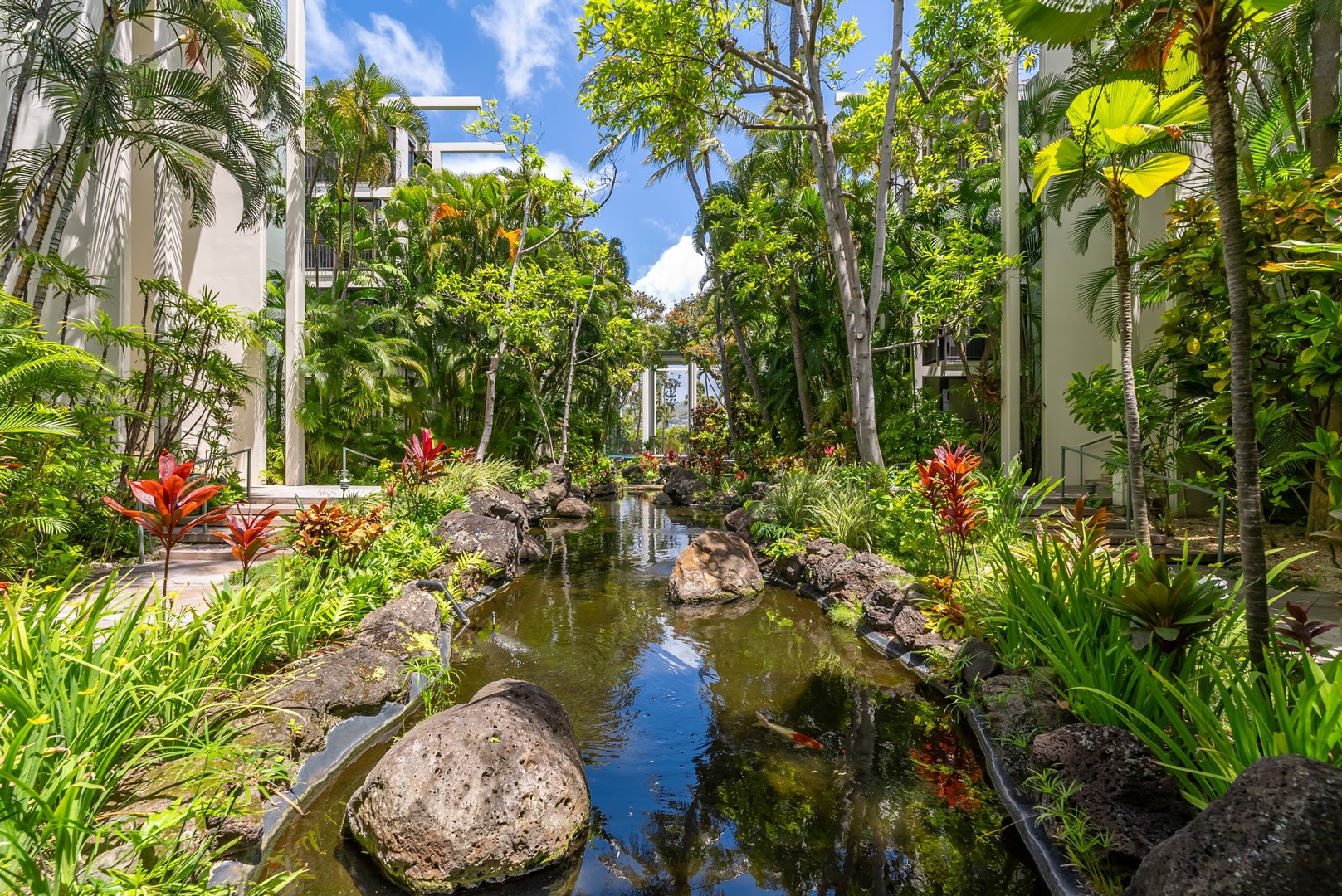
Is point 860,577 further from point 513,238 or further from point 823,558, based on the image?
point 513,238

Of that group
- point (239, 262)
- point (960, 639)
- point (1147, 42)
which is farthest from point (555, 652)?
point (239, 262)

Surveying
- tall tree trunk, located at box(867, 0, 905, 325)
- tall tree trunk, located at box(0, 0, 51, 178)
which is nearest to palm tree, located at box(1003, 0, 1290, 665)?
tall tree trunk, located at box(867, 0, 905, 325)

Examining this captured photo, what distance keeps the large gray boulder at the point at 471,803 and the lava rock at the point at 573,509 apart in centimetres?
1316

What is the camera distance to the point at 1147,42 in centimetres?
365

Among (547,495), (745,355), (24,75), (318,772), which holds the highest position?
(24,75)

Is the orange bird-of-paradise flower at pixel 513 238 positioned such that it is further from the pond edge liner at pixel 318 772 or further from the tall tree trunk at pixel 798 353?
the pond edge liner at pixel 318 772

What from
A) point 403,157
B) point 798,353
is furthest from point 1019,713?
point 403,157

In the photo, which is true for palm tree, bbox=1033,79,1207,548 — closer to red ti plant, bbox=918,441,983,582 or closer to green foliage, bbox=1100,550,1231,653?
red ti plant, bbox=918,441,983,582

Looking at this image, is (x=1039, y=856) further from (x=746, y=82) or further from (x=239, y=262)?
(x=239, y=262)

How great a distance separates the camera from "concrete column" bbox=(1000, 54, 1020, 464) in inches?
479

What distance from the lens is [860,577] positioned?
7.69m

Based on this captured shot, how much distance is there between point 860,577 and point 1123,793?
15.9ft

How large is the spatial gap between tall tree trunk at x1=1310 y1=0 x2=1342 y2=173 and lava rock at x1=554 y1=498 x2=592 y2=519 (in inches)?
549

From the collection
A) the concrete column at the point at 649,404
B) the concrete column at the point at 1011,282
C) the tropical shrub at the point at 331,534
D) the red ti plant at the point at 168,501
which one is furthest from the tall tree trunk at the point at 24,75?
the concrete column at the point at 649,404
